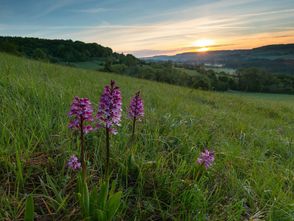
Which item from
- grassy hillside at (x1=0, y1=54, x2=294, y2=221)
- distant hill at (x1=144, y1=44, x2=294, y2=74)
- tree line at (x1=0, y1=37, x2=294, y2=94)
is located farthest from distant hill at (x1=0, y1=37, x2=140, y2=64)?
distant hill at (x1=144, y1=44, x2=294, y2=74)

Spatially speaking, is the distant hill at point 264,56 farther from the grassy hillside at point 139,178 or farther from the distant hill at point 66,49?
the grassy hillside at point 139,178

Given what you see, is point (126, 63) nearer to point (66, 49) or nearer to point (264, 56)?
point (66, 49)

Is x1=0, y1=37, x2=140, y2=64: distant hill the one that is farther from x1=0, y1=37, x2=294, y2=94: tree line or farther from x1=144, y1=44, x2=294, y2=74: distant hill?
x1=144, y1=44, x2=294, y2=74: distant hill

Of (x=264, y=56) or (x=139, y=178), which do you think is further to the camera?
(x=264, y=56)

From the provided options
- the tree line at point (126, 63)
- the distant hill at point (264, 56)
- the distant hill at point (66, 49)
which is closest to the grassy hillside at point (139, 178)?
the tree line at point (126, 63)

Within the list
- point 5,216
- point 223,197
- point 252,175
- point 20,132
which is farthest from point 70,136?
point 252,175

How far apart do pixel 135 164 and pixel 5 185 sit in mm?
1126

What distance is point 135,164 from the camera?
2.54m

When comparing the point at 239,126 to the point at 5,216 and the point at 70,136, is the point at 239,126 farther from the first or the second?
the point at 5,216

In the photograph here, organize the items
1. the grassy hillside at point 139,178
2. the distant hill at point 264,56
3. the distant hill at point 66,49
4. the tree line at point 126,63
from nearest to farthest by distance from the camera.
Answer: the grassy hillside at point 139,178 → the distant hill at point 66,49 → the tree line at point 126,63 → the distant hill at point 264,56

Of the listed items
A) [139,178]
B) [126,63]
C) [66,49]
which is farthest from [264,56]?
[139,178]

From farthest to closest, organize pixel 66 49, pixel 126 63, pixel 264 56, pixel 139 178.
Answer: pixel 264 56
pixel 66 49
pixel 126 63
pixel 139 178

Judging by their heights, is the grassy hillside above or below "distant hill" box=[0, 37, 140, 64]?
below

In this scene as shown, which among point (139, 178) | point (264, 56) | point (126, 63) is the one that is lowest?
point (139, 178)
